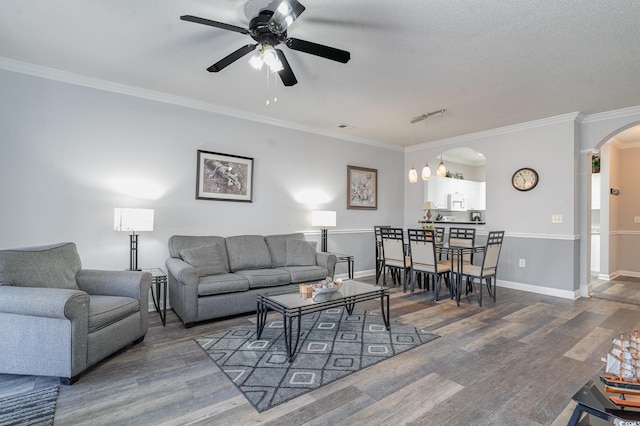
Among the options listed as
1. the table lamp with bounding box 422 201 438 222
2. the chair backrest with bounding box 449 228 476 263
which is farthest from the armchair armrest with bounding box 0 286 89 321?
the table lamp with bounding box 422 201 438 222

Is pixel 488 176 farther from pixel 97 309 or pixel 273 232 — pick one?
pixel 97 309

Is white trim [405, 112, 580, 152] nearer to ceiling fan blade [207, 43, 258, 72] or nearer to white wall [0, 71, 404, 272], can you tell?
white wall [0, 71, 404, 272]

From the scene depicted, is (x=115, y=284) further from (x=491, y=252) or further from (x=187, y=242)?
(x=491, y=252)

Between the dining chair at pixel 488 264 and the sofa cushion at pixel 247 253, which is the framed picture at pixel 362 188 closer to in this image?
the sofa cushion at pixel 247 253

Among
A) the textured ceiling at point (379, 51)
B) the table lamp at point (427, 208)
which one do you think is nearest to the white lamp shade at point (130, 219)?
the textured ceiling at point (379, 51)

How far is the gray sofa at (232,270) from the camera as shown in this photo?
3.33m

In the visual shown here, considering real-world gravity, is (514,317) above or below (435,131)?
below

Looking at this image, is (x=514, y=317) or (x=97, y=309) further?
(x=514, y=317)

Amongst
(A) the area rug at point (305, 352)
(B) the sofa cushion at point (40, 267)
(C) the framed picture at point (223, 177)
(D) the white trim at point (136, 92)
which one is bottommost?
(A) the area rug at point (305, 352)

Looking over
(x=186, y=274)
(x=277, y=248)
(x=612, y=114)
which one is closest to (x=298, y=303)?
(x=186, y=274)

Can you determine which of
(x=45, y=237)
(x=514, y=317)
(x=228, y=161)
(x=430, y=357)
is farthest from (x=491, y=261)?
(x=45, y=237)

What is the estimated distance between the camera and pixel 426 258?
4629 millimetres

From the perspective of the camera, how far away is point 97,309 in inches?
94.4

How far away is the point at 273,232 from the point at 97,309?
9.07 feet
